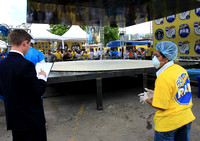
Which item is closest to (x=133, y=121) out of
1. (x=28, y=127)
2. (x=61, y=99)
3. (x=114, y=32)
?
(x=28, y=127)

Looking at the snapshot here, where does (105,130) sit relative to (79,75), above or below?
below

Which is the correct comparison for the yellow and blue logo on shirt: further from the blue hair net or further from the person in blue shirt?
the person in blue shirt

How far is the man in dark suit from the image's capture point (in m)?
1.49

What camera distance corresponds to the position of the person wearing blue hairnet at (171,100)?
60.5 inches

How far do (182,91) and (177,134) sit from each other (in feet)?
1.68

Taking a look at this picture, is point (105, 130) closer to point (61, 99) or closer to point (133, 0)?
point (61, 99)

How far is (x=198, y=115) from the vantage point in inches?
152

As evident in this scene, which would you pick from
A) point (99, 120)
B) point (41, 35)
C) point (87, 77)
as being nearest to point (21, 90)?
point (99, 120)

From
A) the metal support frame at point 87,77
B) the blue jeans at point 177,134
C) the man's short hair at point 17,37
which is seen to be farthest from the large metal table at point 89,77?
the blue jeans at point 177,134

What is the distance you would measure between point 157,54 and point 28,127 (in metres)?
1.64

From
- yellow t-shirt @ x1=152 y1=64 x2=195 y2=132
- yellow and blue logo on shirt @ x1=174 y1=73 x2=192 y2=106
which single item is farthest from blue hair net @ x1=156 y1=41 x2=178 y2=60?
yellow and blue logo on shirt @ x1=174 y1=73 x2=192 y2=106

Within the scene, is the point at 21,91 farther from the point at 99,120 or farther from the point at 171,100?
the point at 99,120

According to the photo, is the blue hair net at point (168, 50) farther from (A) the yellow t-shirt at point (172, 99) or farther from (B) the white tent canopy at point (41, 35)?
(B) the white tent canopy at point (41, 35)

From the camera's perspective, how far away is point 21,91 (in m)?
1.54
